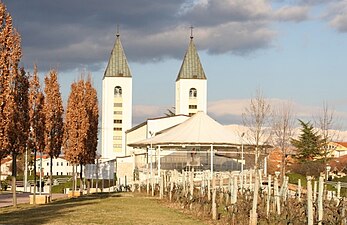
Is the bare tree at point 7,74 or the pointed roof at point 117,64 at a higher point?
the pointed roof at point 117,64

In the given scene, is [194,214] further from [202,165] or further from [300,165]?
[300,165]

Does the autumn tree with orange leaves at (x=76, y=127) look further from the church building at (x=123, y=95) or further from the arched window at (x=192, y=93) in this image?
the arched window at (x=192, y=93)

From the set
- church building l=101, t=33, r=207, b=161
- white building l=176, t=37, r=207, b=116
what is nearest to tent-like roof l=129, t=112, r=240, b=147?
church building l=101, t=33, r=207, b=161

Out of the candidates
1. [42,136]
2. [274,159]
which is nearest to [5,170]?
[274,159]

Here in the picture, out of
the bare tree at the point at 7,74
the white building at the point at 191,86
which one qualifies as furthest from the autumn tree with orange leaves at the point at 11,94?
the white building at the point at 191,86

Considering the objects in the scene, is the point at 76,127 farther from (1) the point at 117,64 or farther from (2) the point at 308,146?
(1) the point at 117,64

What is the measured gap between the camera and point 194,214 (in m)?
24.9

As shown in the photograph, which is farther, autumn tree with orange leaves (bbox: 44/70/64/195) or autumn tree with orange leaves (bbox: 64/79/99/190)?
autumn tree with orange leaves (bbox: 64/79/99/190)

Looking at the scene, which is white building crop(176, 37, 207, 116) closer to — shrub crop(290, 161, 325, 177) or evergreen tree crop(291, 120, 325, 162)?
evergreen tree crop(291, 120, 325, 162)

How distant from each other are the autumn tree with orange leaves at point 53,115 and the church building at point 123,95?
195 feet

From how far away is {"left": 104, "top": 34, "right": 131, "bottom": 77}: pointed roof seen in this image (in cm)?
10406

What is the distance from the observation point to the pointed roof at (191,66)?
10762 cm

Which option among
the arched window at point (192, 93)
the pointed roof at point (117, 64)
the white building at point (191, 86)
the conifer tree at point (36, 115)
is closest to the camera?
the conifer tree at point (36, 115)

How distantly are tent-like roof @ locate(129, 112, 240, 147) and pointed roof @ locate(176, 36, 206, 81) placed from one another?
168ft
